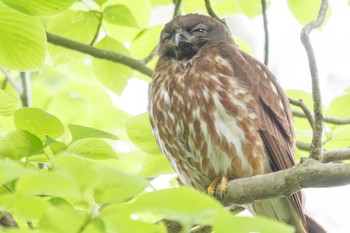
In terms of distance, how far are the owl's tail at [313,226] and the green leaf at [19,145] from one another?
1.78 m

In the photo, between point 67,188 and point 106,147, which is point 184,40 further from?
point 67,188

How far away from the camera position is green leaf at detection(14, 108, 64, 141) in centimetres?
249

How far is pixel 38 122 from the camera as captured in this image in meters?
2.51

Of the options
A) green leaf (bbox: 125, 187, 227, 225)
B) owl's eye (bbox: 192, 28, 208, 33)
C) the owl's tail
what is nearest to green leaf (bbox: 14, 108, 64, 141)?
green leaf (bbox: 125, 187, 227, 225)

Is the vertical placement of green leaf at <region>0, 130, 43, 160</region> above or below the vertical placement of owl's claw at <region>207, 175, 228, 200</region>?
above

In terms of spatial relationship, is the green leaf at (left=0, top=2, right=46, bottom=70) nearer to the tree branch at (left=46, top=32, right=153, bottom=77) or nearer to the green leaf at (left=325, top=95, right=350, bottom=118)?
the tree branch at (left=46, top=32, right=153, bottom=77)

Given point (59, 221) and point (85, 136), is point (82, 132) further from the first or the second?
point (59, 221)

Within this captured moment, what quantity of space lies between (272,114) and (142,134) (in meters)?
0.75

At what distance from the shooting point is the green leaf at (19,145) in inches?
94.7

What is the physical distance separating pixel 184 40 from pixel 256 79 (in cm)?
67

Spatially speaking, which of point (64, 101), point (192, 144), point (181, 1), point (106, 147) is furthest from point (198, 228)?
point (64, 101)

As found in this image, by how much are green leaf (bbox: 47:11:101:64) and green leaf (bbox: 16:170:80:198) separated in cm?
252

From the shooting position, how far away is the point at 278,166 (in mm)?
3725

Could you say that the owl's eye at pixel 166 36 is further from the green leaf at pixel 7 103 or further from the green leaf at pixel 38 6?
the green leaf at pixel 7 103
